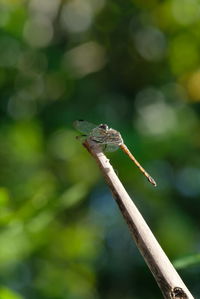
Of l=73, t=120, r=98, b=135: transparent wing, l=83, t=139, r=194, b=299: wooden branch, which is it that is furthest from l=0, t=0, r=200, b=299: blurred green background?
l=83, t=139, r=194, b=299: wooden branch

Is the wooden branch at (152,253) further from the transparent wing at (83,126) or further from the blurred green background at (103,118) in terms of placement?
the blurred green background at (103,118)

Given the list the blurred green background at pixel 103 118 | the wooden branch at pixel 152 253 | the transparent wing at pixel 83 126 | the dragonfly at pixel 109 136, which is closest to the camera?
the wooden branch at pixel 152 253

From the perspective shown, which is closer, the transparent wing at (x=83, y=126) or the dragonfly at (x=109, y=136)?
the dragonfly at (x=109, y=136)

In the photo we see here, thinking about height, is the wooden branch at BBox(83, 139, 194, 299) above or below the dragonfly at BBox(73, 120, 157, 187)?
above

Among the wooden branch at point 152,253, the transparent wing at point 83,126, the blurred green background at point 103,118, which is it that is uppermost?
the wooden branch at point 152,253

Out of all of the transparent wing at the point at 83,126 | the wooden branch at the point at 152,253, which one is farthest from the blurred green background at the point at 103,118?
the wooden branch at the point at 152,253

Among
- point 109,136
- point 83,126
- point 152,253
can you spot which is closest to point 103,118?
point 83,126

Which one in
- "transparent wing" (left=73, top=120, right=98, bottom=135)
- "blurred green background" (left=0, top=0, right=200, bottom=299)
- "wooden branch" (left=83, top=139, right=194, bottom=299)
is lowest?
"blurred green background" (left=0, top=0, right=200, bottom=299)

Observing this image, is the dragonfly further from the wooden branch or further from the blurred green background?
the blurred green background

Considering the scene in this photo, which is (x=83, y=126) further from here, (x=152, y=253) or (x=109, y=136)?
(x=152, y=253)
